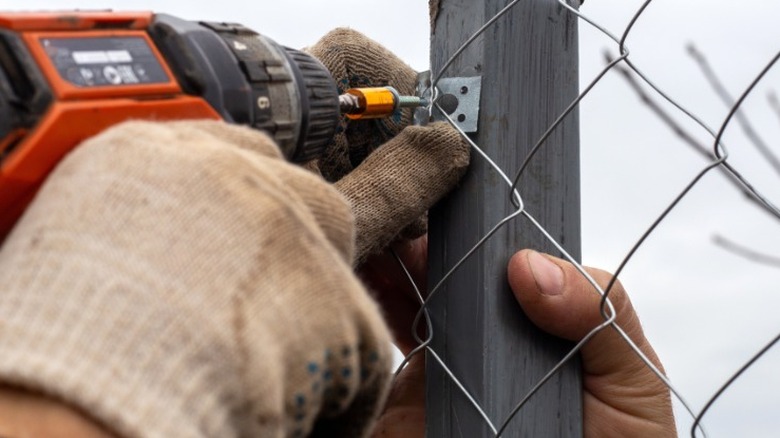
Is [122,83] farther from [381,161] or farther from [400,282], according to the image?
[400,282]

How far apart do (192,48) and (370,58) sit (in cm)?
55

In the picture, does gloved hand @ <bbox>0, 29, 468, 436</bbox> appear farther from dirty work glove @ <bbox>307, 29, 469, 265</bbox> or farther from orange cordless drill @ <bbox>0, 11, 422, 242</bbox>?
dirty work glove @ <bbox>307, 29, 469, 265</bbox>

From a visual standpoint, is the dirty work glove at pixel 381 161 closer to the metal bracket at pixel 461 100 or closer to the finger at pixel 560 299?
the metal bracket at pixel 461 100

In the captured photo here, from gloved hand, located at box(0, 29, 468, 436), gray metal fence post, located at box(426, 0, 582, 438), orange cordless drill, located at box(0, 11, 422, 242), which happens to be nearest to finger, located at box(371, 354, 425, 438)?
gray metal fence post, located at box(426, 0, 582, 438)

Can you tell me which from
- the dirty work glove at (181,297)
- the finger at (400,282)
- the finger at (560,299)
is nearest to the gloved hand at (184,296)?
the dirty work glove at (181,297)

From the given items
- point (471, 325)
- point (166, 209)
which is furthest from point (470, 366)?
point (166, 209)

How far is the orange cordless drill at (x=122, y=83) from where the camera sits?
699 millimetres

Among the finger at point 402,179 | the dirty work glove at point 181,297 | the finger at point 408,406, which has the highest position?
the dirty work glove at point 181,297

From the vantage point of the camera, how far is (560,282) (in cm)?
121

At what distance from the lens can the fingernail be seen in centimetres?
119

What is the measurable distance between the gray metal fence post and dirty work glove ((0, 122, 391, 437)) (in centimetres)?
52

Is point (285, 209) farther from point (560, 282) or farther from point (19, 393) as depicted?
point (560, 282)

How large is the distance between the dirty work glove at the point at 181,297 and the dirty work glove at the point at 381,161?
0.55 meters

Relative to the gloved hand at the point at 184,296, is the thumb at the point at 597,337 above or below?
below
